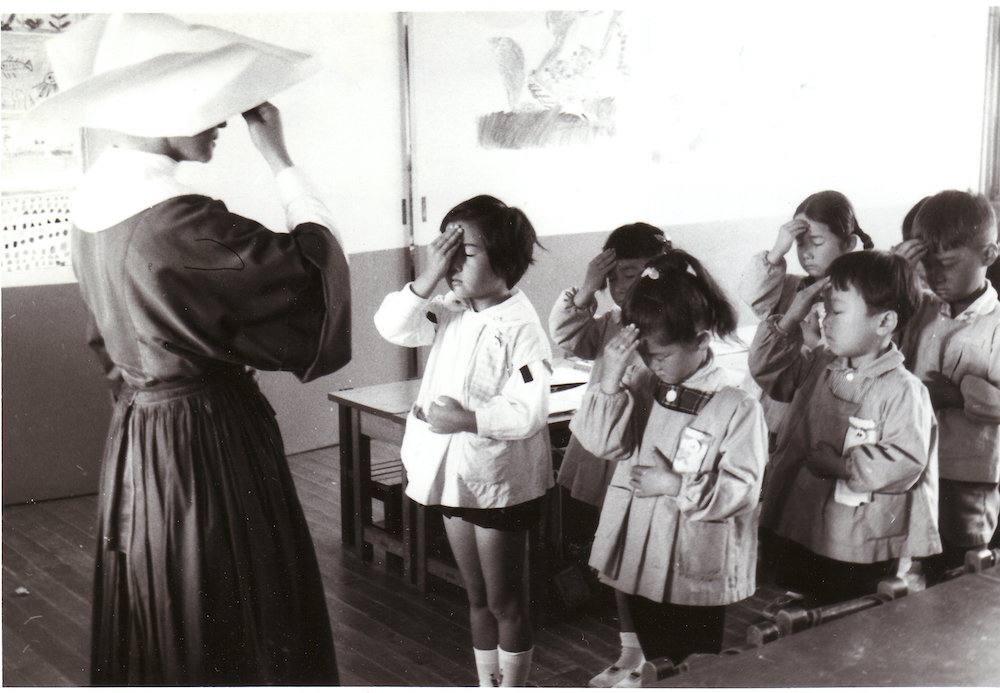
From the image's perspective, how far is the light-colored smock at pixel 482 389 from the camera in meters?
1.76

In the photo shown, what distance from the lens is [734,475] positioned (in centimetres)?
169

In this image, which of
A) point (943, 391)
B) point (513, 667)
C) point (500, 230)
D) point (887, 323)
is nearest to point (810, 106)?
point (887, 323)

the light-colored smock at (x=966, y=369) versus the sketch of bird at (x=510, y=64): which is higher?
the sketch of bird at (x=510, y=64)

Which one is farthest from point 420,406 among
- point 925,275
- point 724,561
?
point 925,275

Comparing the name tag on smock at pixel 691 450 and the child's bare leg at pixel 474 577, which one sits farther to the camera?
the child's bare leg at pixel 474 577

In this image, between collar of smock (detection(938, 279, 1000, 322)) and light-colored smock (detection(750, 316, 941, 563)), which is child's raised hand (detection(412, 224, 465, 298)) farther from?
collar of smock (detection(938, 279, 1000, 322))

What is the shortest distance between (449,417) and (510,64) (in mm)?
800

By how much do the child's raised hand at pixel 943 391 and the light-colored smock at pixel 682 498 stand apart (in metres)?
0.65

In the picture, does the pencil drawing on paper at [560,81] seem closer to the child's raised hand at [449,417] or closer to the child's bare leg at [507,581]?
the child's raised hand at [449,417]

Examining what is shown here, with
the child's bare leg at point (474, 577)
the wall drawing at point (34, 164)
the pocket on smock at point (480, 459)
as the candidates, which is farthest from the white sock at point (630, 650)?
the wall drawing at point (34, 164)

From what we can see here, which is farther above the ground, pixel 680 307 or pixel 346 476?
pixel 680 307

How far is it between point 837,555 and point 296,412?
1824 mm

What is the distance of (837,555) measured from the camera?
1.90m

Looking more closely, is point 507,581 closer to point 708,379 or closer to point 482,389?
point 482,389
